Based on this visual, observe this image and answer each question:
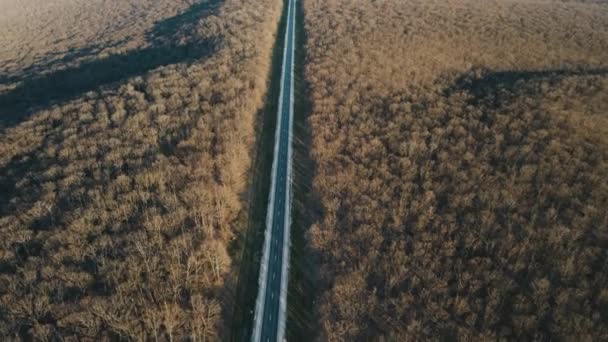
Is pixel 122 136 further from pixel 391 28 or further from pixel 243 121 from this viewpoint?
pixel 391 28

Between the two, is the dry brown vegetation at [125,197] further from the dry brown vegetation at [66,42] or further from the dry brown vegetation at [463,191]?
the dry brown vegetation at [463,191]

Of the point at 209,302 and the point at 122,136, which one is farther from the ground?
the point at 122,136

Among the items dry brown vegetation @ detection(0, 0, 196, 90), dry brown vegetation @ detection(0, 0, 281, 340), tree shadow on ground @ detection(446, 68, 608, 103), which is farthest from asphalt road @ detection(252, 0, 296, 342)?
dry brown vegetation @ detection(0, 0, 196, 90)

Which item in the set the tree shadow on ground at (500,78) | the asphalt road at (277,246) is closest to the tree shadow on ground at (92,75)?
the asphalt road at (277,246)

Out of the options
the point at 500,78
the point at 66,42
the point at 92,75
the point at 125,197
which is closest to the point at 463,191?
the point at 500,78

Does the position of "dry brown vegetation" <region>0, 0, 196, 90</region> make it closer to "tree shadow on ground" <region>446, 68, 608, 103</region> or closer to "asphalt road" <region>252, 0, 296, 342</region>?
"asphalt road" <region>252, 0, 296, 342</region>

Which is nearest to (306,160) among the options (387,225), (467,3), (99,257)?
(387,225)
